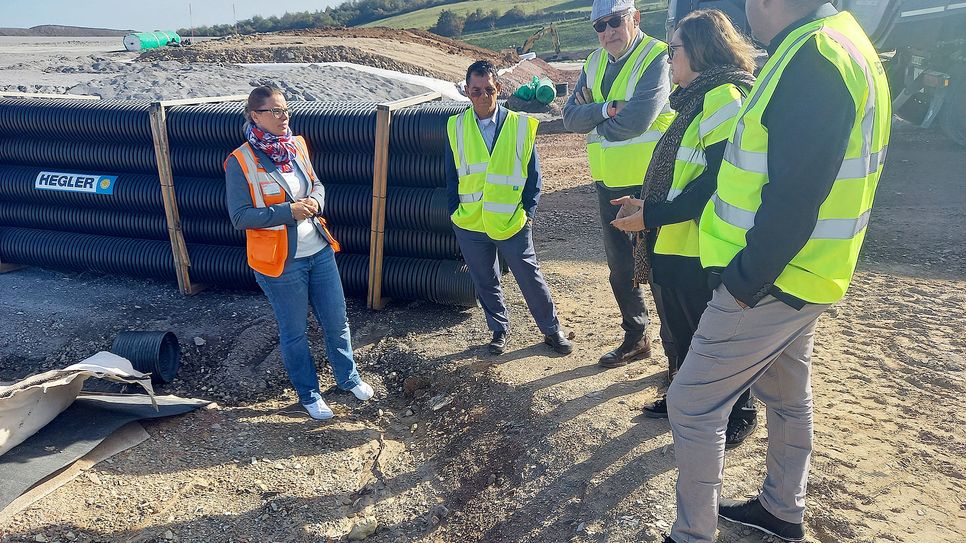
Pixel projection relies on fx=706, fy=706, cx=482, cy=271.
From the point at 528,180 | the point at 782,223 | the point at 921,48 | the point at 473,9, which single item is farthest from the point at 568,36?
the point at 782,223

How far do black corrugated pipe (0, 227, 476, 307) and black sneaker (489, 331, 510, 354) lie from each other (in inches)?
27.5

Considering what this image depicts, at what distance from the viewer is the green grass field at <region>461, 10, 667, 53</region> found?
37.7m

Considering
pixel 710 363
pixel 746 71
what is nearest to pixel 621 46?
pixel 746 71

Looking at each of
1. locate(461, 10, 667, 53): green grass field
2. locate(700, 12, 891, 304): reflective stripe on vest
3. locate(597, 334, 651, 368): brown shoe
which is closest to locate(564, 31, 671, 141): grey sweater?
locate(597, 334, 651, 368): brown shoe

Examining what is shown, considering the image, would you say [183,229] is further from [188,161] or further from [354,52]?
[354,52]

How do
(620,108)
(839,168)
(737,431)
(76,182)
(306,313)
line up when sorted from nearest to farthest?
(839,168), (737,431), (620,108), (306,313), (76,182)

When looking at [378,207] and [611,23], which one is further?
[378,207]

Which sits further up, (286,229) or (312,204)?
(312,204)

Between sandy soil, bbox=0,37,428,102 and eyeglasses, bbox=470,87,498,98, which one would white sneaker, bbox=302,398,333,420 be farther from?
sandy soil, bbox=0,37,428,102

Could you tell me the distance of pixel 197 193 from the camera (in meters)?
6.61

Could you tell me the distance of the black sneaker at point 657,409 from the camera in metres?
4.18

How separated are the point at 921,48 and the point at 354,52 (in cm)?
1566

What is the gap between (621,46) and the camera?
4.37 m

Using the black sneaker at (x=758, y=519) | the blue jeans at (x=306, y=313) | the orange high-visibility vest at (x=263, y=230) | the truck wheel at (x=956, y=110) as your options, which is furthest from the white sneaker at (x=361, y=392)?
the truck wheel at (x=956, y=110)
